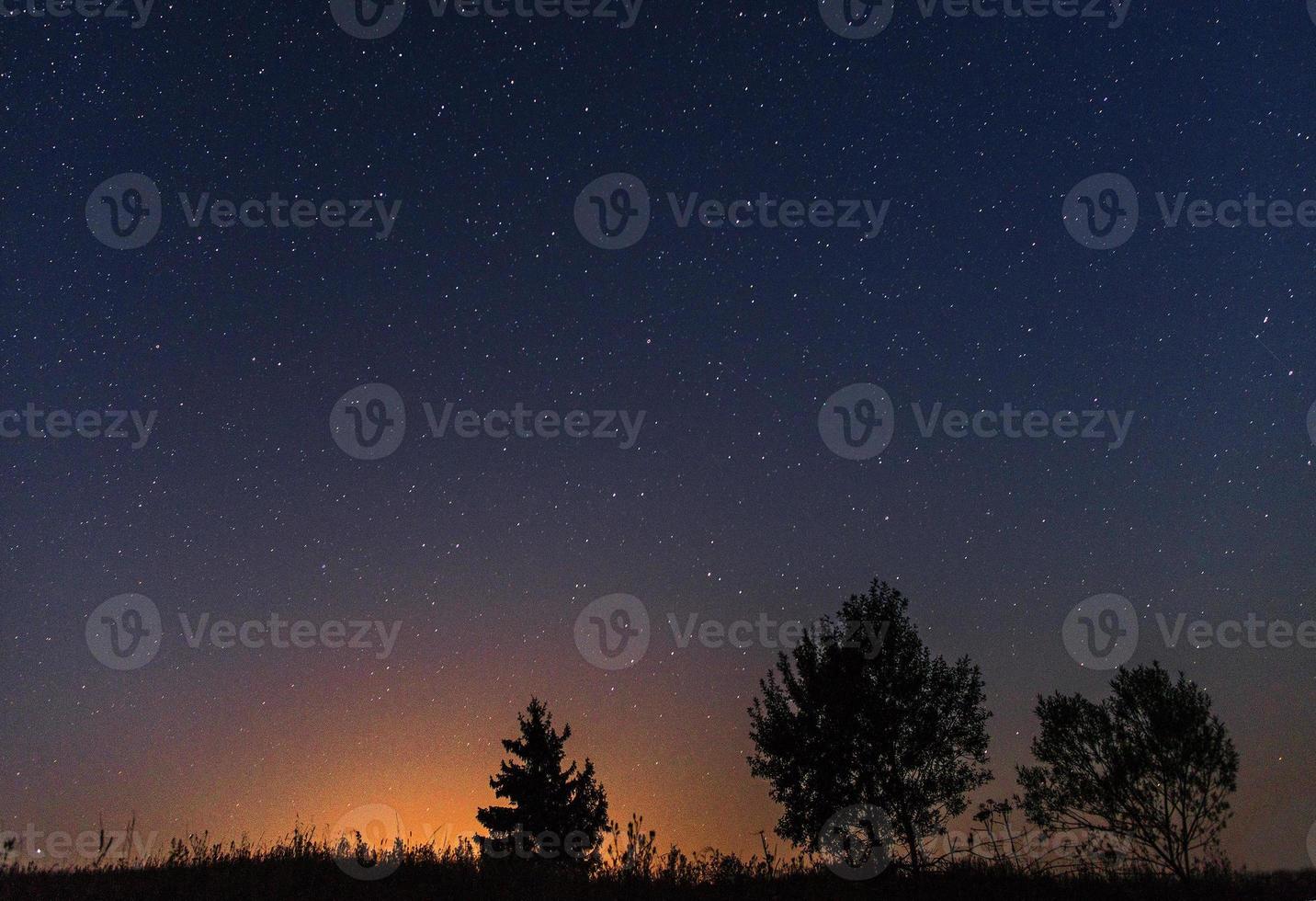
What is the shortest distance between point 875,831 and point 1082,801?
33.6 ft

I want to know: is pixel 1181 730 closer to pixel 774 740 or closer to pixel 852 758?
pixel 852 758

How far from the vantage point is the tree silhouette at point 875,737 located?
1351 inches

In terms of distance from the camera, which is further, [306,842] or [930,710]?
[930,710]

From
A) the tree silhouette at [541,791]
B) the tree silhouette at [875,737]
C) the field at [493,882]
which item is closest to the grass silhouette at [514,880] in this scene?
the field at [493,882]

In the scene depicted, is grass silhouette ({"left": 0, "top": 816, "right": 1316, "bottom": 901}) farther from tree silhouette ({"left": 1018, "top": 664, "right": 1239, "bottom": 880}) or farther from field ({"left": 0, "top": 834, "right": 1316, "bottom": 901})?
tree silhouette ({"left": 1018, "top": 664, "right": 1239, "bottom": 880})

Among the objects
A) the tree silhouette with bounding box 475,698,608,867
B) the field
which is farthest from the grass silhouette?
the tree silhouette with bounding box 475,698,608,867


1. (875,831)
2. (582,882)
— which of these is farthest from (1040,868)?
(875,831)

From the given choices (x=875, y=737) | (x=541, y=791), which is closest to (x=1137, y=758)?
(x=875, y=737)

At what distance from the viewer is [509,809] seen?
174 ft

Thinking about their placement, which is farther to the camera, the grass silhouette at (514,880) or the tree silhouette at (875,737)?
the tree silhouette at (875,737)

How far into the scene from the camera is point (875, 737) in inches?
1371

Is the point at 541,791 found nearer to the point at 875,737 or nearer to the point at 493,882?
the point at 875,737

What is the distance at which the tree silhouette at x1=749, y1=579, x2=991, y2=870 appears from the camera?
34312 millimetres

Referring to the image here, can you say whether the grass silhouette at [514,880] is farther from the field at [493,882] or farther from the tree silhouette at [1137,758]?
the tree silhouette at [1137,758]
